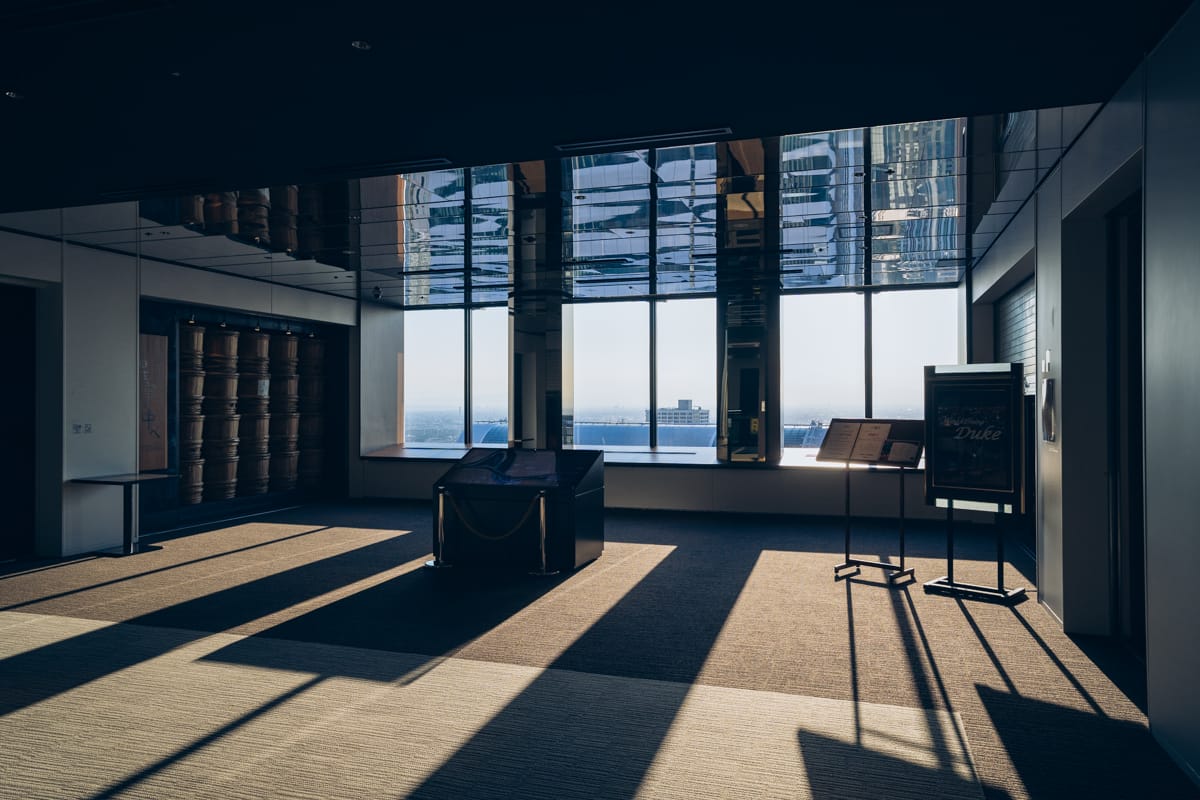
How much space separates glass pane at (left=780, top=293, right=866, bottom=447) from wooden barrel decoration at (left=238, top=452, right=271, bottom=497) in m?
7.04

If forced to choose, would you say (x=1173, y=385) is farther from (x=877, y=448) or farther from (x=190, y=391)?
(x=190, y=391)

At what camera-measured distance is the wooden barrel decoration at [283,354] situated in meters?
10.6

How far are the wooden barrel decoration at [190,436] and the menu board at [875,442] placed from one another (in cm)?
728

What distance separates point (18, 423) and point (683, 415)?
7.87 m

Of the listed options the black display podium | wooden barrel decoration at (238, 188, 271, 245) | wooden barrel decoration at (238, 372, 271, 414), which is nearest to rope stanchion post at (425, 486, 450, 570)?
the black display podium

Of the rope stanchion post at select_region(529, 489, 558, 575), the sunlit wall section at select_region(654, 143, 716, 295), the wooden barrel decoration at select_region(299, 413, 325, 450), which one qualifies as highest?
the sunlit wall section at select_region(654, 143, 716, 295)

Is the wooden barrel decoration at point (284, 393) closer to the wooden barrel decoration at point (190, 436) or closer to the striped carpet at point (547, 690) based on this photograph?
the wooden barrel decoration at point (190, 436)

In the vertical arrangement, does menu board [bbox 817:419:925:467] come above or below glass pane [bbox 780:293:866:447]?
below

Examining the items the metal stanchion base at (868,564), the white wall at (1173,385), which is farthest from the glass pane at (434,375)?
the white wall at (1173,385)

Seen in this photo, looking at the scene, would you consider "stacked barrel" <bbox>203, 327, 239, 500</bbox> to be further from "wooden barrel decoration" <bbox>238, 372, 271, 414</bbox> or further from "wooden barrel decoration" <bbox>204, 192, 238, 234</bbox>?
"wooden barrel decoration" <bbox>204, 192, 238, 234</bbox>

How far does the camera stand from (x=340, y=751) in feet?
10.4

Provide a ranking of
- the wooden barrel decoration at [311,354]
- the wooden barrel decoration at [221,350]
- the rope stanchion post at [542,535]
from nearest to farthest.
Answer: the rope stanchion post at [542,535]
the wooden barrel decoration at [221,350]
the wooden barrel decoration at [311,354]

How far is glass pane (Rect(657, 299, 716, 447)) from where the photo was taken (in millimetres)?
11117

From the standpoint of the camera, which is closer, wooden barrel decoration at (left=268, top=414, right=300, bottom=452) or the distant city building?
A: wooden barrel decoration at (left=268, top=414, right=300, bottom=452)
